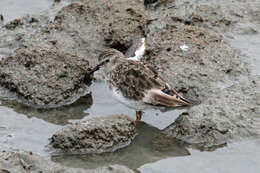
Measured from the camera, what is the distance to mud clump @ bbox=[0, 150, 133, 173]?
20.1 ft

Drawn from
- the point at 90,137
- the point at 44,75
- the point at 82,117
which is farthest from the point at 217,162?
the point at 44,75

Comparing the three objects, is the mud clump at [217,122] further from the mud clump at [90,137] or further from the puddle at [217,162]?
the mud clump at [90,137]

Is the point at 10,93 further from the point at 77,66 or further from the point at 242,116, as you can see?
the point at 242,116

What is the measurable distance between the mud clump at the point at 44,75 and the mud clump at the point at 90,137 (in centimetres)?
133

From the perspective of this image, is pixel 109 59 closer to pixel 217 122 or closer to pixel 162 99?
pixel 162 99

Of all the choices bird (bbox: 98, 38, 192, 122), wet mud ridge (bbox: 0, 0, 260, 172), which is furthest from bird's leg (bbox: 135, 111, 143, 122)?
wet mud ridge (bbox: 0, 0, 260, 172)

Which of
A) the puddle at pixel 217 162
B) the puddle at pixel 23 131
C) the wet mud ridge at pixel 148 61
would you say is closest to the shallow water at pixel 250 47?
the wet mud ridge at pixel 148 61

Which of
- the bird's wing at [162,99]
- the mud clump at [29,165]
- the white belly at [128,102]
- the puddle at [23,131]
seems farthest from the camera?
the white belly at [128,102]

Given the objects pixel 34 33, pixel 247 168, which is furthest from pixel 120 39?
pixel 247 168

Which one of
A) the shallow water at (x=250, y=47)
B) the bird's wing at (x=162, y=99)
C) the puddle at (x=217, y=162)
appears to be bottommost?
the puddle at (x=217, y=162)

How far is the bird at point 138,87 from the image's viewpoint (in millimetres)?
8188

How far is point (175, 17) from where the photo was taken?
11719 mm

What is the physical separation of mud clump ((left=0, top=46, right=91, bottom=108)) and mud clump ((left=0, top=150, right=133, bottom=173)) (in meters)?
2.49

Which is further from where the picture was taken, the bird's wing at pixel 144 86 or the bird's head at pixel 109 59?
the bird's head at pixel 109 59
